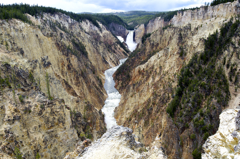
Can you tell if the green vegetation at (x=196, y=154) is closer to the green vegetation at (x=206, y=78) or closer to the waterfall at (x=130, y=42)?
the green vegetation at (x=206, y=78)

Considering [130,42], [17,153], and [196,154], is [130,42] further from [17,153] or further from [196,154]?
[17,153]

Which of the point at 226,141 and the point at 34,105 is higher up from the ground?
the point at 226,141

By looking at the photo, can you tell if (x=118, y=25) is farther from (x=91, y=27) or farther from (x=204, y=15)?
(x=204, y=15)

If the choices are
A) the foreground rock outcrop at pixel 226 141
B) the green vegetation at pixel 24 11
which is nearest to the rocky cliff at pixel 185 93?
the foreground rock outcrop at pixel 226 141

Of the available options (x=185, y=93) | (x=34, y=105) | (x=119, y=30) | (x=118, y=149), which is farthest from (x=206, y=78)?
(x=119, y=30)

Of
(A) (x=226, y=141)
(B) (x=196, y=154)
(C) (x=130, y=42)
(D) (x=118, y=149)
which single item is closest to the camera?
(A) (x=226, y=141)
